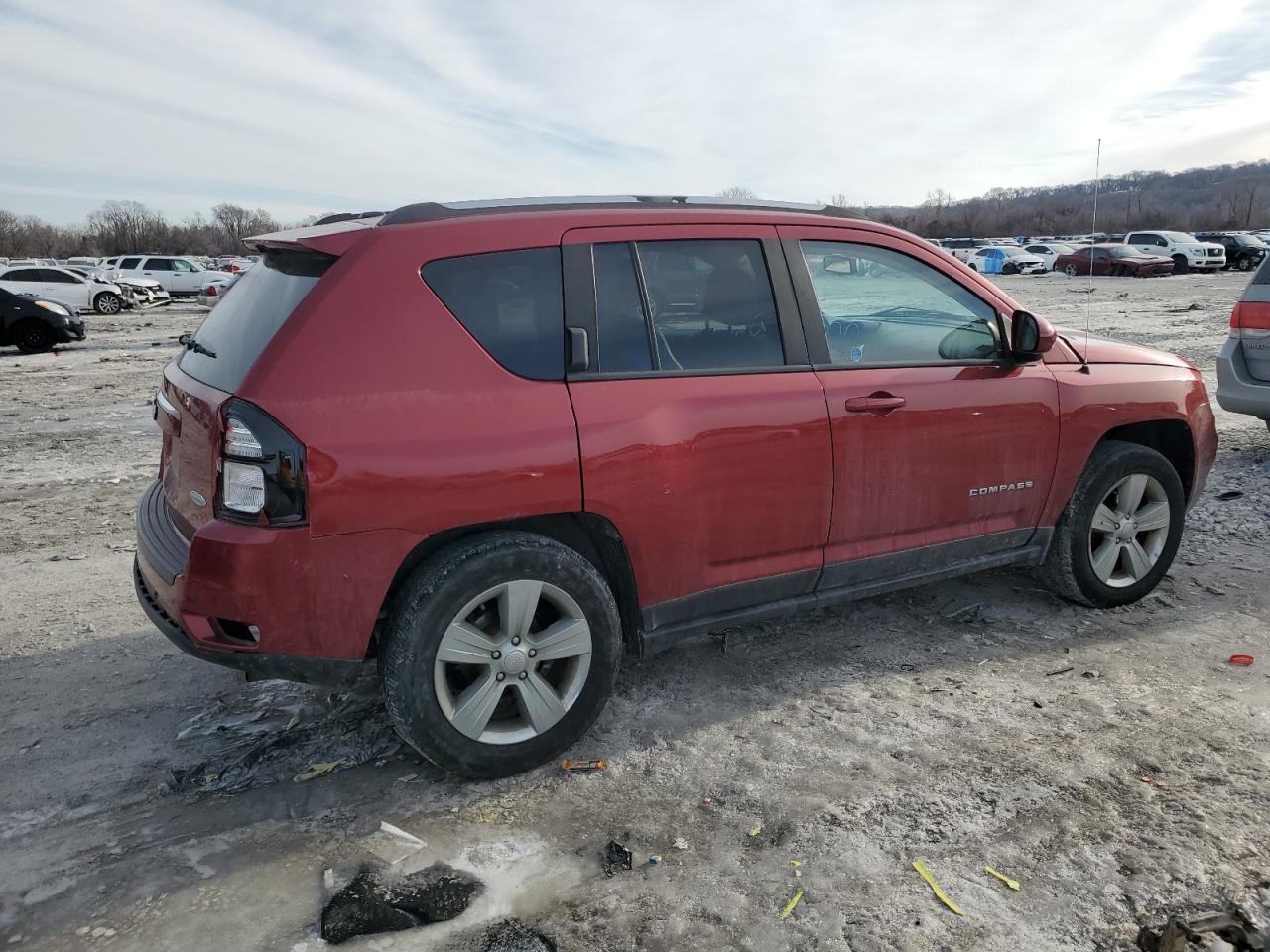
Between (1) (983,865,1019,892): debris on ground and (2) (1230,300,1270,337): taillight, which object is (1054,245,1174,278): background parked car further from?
(1) (983,865,1019,892): debris on ground

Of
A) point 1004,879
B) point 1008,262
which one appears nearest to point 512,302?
point 1004,879

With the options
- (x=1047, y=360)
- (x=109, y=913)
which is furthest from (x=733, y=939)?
(x=1047, y=360)

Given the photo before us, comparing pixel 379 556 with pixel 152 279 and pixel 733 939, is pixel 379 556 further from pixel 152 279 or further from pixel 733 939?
pixel 152 279

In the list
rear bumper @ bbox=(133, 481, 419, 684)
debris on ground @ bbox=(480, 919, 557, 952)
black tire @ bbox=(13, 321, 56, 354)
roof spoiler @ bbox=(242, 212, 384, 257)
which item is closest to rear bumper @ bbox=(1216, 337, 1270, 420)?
roof spoiler @ bbox=(242, 212, 384, 257)

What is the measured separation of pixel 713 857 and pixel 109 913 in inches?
66.4

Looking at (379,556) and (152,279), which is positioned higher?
(152,279)

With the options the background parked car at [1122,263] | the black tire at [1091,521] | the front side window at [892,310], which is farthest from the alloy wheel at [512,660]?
the background parked car at [1122,263]

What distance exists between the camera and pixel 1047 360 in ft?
13.7

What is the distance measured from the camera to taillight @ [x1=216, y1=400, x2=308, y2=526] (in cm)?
273

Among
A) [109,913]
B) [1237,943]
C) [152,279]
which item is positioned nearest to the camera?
[1237,943]

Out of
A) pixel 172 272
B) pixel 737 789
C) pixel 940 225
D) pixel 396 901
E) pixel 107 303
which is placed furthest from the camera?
pixel 940 225

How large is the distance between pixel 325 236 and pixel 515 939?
2.24 m

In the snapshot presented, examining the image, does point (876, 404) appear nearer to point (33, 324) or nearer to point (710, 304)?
point (710, 304)

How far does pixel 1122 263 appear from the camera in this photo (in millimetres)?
39438
